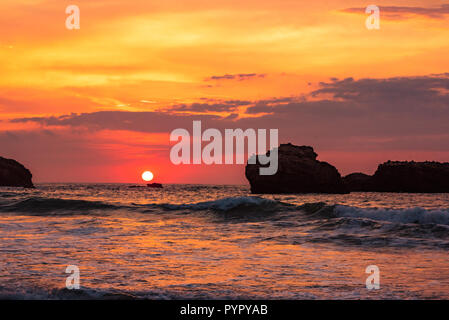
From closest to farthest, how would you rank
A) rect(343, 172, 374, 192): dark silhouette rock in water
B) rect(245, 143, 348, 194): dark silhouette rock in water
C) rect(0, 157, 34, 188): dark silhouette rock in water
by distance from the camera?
rect(245, 143, 348, 194): dark silhouette rock in water < rect(343, 172, 374, 192): dark silhouette rock in water < rect(0, 157, 34, 188): dark silhouette rock in water

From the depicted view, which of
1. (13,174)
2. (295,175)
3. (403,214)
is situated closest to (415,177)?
(295,175)

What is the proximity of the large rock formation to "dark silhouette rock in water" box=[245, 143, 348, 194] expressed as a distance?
17.5 meters

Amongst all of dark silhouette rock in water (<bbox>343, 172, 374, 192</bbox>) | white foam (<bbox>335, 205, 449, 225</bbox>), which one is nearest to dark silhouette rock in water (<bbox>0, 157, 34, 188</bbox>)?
dark silhouette rock in water (<bbox>343, 172, 374, 192</bbox>)

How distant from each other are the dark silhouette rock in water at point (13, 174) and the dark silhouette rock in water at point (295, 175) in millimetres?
63393

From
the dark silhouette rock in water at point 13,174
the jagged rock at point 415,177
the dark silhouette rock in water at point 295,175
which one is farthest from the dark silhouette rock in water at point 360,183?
the dark silhouette rock in water at point 13,174

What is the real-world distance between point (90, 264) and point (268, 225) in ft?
42.9

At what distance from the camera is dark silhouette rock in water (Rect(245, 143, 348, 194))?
95562 mm

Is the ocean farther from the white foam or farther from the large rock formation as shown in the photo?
the large rock formation

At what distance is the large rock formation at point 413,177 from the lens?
374ft

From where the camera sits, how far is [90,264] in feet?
39.9

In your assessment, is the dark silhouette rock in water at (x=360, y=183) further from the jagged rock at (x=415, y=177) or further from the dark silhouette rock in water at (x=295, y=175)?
the dark silhouette rock in water at (x=295, y=175)
